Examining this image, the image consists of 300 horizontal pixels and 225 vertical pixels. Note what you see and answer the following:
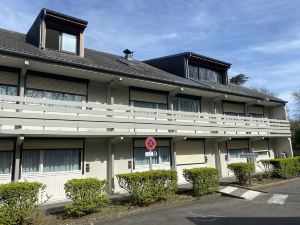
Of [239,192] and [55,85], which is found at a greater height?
[55,85]

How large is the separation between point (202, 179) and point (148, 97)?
225 inches

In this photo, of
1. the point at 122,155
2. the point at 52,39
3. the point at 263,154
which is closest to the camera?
the point at 52,39

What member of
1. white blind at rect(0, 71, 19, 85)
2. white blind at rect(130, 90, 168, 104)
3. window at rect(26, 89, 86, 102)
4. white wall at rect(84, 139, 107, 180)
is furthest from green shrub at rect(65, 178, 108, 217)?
white blind at rect(130, 90, 168, 104)

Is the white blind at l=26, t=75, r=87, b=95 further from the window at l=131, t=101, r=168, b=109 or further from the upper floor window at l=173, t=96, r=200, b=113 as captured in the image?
the upper floor window at l=173, t=96, r=200, b=113

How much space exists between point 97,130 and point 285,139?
19.1 meters

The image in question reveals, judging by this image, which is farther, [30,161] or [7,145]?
[30,161]

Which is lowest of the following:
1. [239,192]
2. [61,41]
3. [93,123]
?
[239,192]

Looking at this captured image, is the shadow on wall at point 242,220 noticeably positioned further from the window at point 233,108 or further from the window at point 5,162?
the window at point 233,108

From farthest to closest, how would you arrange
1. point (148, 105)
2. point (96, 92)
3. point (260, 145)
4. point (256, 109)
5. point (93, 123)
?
1. point (256, 109)
2. point (260, 145)
3. point (148, 105)
4. point (96, 92)
5. point (93, 123)

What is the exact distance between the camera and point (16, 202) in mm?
8078

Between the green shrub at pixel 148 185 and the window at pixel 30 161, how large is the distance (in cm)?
362

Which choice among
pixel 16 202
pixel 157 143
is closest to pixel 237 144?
pixel 157 143

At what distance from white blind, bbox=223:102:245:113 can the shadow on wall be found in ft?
41.9

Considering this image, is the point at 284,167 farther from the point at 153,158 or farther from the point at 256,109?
the point at 153,158
